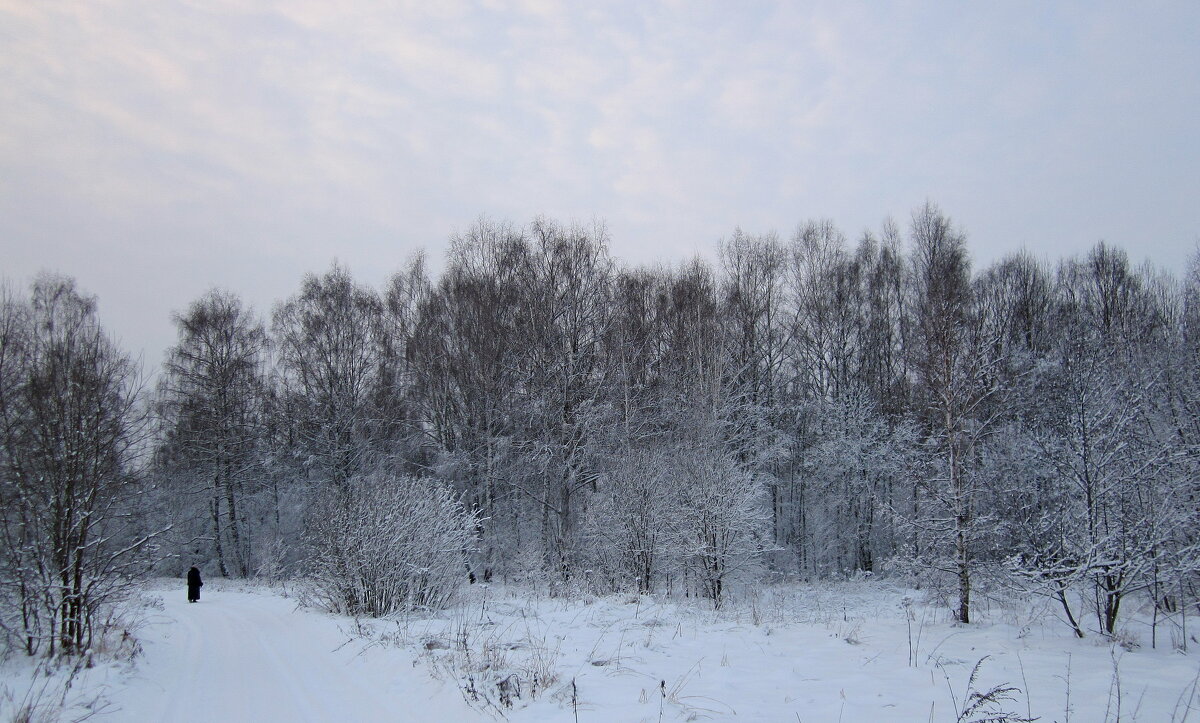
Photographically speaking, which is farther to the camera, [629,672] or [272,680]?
[272,680]

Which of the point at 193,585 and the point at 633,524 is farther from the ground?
the point at 633,524

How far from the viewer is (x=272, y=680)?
7.76 m

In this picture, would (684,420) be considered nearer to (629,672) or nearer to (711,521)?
(711,521)

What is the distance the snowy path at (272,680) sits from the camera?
6.39m

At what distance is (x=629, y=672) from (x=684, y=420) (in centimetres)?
1633

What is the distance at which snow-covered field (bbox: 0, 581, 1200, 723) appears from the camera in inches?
218

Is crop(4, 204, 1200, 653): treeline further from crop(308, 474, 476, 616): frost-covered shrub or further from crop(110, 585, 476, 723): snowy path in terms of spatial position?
crop(110, 585, 476, 723): snowy path

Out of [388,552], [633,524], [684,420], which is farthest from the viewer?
[684,420]

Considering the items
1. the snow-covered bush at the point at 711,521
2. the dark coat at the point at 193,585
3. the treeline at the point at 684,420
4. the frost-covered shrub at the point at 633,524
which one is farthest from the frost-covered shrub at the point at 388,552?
the dark coat at the point at 193,585

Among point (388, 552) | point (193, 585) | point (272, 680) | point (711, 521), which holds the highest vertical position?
point (388, 552)

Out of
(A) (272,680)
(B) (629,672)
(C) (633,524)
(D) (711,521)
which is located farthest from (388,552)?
(D) (711,521)

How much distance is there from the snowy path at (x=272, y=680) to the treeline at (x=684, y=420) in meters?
1.83

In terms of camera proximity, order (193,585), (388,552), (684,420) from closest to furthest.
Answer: (388,552)
(193,585)
(684,420)

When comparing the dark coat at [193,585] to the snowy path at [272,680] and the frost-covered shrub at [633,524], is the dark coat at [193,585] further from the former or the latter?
the frost-covered shrub at [633,524]
